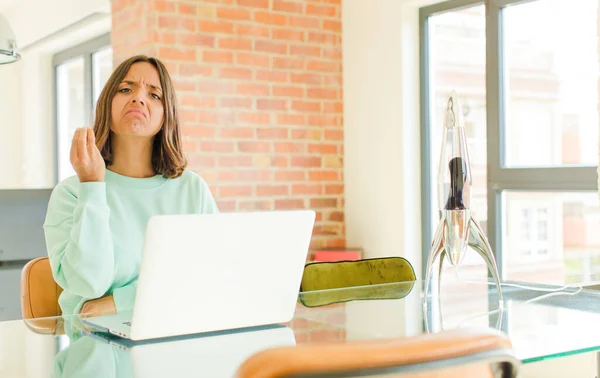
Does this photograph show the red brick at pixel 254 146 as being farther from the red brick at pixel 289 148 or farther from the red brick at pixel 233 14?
the red brick at pixel 233 14

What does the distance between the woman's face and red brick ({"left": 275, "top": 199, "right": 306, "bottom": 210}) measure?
194cm

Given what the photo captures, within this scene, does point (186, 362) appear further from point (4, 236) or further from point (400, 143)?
point (400, 143)

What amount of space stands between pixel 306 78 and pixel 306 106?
5.9 inches

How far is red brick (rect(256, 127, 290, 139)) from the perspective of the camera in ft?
13.5

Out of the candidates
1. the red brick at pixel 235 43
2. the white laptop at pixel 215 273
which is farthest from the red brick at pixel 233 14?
the white laptop at pixel 215 273

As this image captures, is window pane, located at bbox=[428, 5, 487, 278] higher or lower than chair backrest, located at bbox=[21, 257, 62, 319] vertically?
higher

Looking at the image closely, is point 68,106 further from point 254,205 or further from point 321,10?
point 321,10

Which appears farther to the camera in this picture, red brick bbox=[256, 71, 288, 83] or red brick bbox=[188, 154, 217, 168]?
red brick bbox=[256, 71, 288, 83]

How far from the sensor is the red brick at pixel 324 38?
428 centimetres

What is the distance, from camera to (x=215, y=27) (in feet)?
13.0

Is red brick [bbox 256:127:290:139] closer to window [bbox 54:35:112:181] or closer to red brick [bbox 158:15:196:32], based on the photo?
red brick [bbox 158:15:196:32]

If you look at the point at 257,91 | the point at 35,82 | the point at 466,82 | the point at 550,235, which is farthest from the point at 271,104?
the point at 550,235

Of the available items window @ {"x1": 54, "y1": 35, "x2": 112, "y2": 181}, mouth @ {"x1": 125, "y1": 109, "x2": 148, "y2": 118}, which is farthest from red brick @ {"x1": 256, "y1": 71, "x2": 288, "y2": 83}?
mouth @ {"x1": 125, "y1": 109, "x2": 148, "y2": 118}

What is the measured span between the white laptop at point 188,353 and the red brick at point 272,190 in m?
2.47
